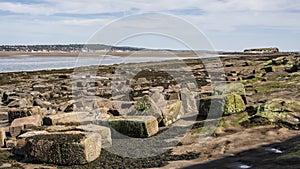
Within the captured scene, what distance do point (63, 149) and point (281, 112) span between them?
7244 millimetres

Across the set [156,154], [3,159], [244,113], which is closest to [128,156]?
[156,154]

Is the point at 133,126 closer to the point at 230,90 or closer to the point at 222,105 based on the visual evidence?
the point at 222,105

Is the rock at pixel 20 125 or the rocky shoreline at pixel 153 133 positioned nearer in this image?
the rocky shoreline at pixel 153 133

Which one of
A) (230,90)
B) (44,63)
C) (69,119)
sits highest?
(44,63)

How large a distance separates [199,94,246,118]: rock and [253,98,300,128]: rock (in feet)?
3.13

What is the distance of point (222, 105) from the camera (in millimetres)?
14250

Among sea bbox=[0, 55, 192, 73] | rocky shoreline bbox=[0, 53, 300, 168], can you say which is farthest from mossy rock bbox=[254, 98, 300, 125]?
sea bbox=[0, 55, 192, 73]

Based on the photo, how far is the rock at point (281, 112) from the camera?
12561mm

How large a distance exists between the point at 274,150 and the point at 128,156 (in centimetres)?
383

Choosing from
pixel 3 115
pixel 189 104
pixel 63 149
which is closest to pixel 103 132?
pixel 63 149

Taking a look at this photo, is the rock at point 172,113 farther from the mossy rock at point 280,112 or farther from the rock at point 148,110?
the mossy rock at point 280,112

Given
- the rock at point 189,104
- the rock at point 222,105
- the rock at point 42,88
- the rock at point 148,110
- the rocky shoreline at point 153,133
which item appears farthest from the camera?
the rock at point 42,88

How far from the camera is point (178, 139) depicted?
12.5m

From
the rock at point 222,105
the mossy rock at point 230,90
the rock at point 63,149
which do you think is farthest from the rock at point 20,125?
the mossy rock at point 230,90
